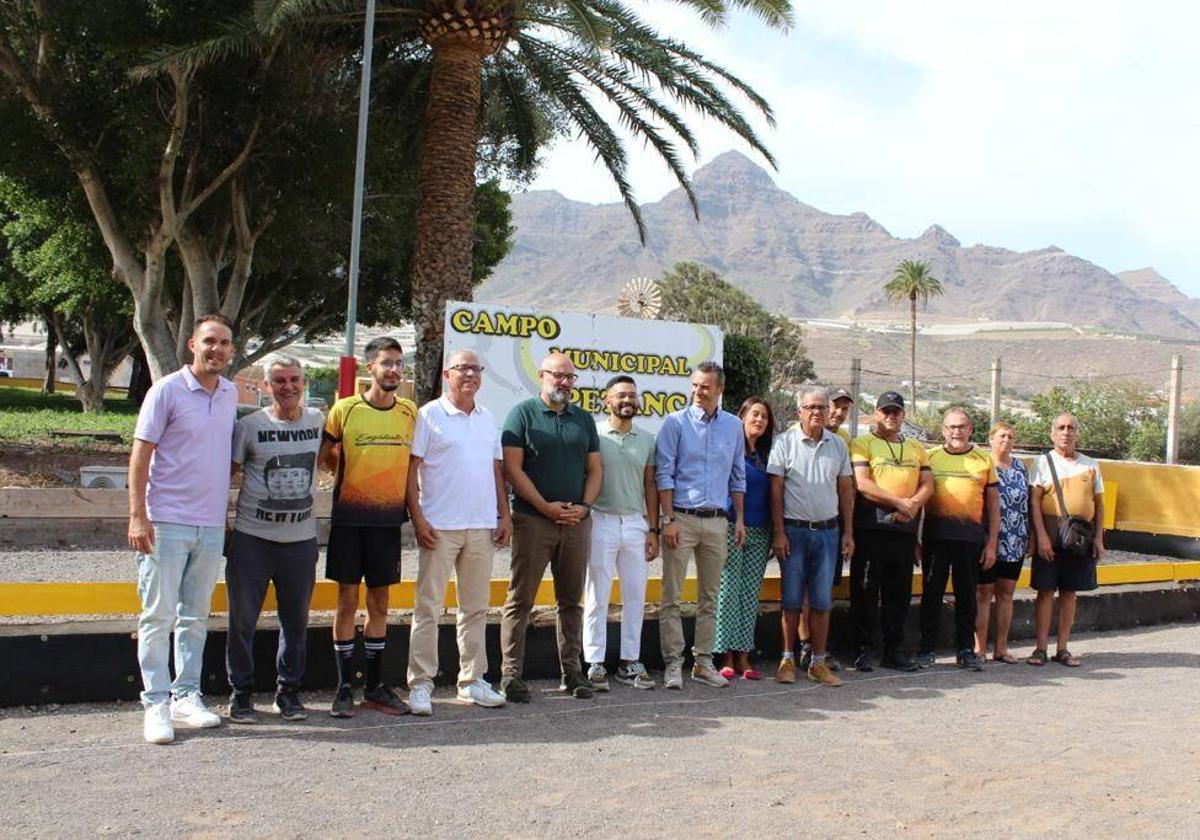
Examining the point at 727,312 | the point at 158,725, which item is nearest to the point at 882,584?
the point at 158,725

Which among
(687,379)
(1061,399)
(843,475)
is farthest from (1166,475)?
(1061,399)

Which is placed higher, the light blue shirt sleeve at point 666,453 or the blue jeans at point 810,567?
the light blue shirt sleeve at point 666,453

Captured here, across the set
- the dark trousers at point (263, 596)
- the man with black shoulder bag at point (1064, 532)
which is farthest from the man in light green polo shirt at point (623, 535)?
the man with black shoulder bag at point (1064, 532)

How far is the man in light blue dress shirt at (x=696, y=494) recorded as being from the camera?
6801 millimetres

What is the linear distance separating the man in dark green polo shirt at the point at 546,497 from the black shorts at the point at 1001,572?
3.16m

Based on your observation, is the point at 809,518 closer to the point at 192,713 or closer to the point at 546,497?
the point at 546,497

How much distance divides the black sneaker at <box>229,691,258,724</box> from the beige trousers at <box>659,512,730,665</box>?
2.50 metres

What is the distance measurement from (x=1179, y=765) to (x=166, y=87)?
51.0 ft

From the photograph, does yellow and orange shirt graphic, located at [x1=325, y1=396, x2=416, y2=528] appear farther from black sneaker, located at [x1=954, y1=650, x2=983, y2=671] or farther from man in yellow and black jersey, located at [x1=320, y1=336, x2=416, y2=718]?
black sneaker, located at [x1=954, y1=650, x2=983, y2=671]

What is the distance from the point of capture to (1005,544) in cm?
785

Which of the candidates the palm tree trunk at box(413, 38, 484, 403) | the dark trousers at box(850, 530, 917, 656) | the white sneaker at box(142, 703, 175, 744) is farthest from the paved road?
the palm tree trunk at box(413, 38, 484, 403)

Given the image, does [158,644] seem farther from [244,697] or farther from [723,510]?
[723,510]

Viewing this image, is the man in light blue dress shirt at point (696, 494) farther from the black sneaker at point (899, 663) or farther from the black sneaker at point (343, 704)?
the black sneaker at point (343, 704)

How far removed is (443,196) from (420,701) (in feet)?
30.6
